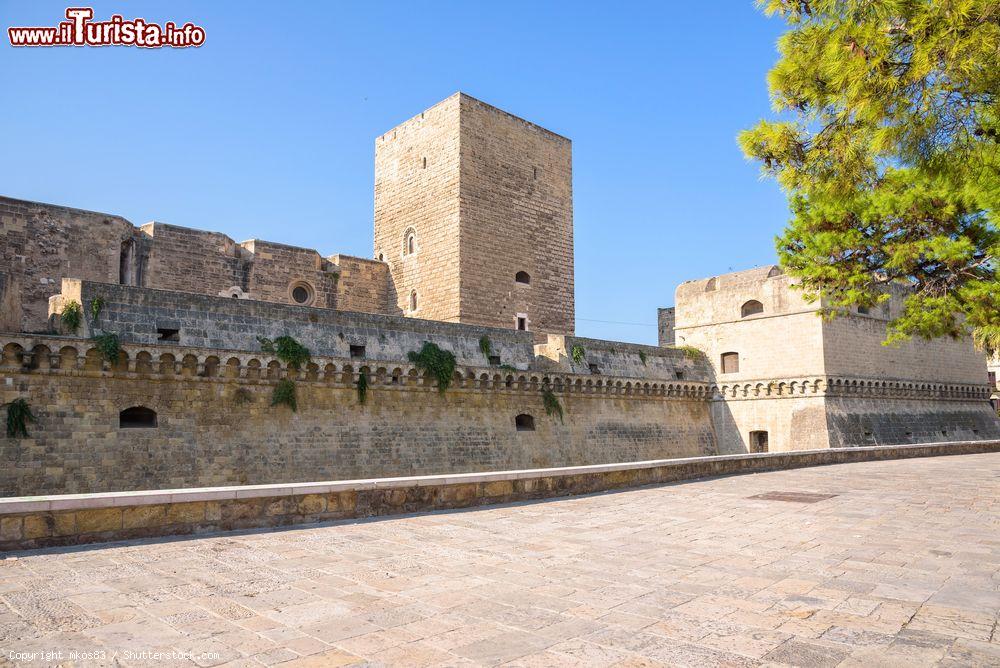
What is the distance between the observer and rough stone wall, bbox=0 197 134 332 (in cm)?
1550

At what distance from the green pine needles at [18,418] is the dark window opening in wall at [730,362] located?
2067 centimetres

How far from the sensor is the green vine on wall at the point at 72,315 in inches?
460

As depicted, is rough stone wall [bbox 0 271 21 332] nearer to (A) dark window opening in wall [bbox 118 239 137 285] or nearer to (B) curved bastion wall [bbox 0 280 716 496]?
(B) curved bastion wall [bbox 0 280 716 496]

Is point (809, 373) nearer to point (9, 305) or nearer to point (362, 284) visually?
point (362, 284)

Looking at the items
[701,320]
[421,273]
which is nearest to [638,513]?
[421,273]

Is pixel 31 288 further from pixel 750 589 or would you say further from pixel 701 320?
pixel 701 320

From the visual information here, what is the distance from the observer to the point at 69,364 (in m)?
11.5

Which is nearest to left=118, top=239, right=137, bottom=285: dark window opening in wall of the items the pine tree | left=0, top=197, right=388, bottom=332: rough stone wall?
left=0, top=197, right=388, bottom=332: rough stone wall

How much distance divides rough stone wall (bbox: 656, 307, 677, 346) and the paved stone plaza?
933 inches

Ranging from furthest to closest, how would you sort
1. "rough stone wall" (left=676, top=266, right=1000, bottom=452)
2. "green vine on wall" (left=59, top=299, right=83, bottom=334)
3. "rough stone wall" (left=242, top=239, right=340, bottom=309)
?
1. "rough stone wall" (left=676, top=266, right=1000, bottom=452)
2. "rough stone wall" (left=242, top=239, right=340, bottom=309)
3. "green vine on wall" (left=59, top=299, right=83, bottom=334)

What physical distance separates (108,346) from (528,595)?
10.3 metres

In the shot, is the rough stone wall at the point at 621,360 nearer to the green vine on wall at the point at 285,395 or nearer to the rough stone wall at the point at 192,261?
the green vine on wall at the point at 285,395

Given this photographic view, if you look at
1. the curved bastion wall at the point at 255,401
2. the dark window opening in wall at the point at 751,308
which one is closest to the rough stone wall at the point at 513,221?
the curved bastion wall at the point at 255,401

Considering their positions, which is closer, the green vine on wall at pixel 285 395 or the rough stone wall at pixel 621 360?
the green vine on wall at pixel 285 395
